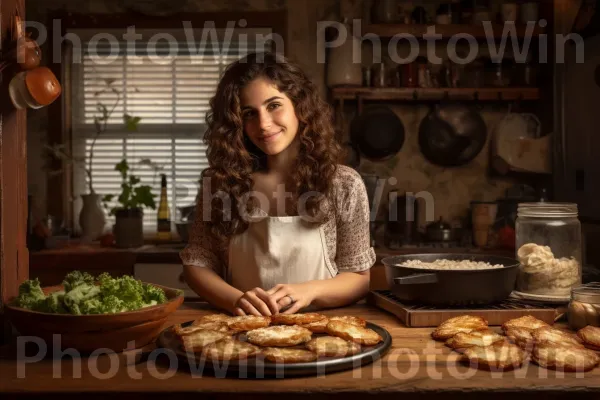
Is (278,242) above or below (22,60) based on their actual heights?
below

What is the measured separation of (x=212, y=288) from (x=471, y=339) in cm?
91

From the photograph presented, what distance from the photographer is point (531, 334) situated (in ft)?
4.84

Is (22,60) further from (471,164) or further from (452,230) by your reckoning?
(471,164)

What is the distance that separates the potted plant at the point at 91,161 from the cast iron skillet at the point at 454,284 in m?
3.03

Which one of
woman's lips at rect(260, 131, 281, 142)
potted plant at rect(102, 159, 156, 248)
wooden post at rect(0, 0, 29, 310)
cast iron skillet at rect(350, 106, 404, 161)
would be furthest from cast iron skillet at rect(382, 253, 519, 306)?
cast iron skillet at rect(350, 106, 404, 161)

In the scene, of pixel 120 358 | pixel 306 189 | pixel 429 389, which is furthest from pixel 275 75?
pixel 429 389

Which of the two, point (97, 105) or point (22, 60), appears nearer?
point (22, 60)

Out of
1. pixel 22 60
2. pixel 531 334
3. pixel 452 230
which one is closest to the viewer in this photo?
pixel 531 334

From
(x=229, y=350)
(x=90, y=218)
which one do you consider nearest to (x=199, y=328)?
(x=229, y=350)

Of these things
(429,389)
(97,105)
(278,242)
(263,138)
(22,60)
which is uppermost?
(97,105)

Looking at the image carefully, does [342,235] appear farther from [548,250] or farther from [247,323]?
A: [247,323]

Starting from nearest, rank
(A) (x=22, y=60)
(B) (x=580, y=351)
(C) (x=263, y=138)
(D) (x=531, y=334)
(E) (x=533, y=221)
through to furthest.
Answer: (B) (x=580, y=351) → (D) (x=531, y=334) → (A) (x=22, y=60) → (E) (x=533, y=221) → (C) (x=263, y=138)

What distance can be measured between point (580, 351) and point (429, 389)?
362mm

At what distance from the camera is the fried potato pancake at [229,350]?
4.20 feet
